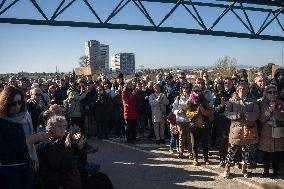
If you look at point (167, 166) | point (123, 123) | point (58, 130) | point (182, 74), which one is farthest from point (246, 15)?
point (58, 130)

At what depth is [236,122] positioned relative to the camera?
8.03 m

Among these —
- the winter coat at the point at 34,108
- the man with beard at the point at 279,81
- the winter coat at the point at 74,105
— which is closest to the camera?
the man with beard at the point at 279,81

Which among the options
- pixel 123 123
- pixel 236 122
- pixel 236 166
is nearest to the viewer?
pixel 236 122

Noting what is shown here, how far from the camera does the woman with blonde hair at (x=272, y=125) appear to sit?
7.82 m

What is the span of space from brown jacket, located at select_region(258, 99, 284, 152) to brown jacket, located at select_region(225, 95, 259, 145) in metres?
0.13

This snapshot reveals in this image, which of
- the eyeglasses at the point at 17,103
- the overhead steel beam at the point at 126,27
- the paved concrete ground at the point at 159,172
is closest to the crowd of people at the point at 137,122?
the eyeglasses at the point at 17,103

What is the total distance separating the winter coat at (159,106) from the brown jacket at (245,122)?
3.84 metres

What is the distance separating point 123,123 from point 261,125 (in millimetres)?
6374

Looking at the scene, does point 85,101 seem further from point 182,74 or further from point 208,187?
point 208,187

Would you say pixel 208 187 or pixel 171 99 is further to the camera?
pixel 171 99

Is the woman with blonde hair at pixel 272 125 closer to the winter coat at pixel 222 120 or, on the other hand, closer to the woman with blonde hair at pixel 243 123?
the woman with blonde hair at pixel 243 123

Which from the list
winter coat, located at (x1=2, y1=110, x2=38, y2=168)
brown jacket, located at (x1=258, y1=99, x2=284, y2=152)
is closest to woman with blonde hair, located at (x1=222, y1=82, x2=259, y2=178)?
A: brown jacket, located at (x1=258, y1=99, x2=284, y2=152)

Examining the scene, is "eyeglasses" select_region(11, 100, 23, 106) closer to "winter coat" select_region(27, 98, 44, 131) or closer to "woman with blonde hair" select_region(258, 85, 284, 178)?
"woman with blonde hair" select_region(258, 85, 284, 178)

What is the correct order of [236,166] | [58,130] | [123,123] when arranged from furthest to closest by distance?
[123,123] → [236,166] → [58,130]
